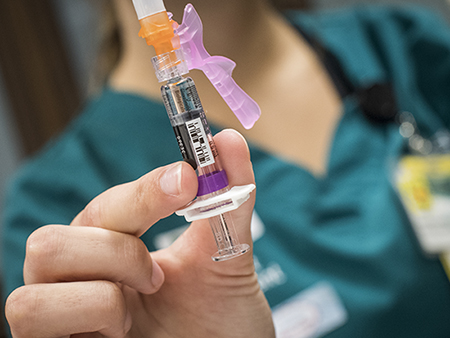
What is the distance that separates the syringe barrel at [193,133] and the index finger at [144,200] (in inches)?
0.4

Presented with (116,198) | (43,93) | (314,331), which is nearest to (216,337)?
(116,198)

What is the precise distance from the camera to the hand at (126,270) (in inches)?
11.0

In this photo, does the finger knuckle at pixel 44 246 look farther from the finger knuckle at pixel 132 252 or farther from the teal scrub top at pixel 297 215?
the teal scrub top at pixel 297 215

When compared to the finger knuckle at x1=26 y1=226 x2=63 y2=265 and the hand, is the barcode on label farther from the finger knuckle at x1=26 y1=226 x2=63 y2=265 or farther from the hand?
the finger knuckle at x1=26 y1=226 x2=63 y2=265

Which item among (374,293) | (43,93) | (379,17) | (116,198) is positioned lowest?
(374,293)

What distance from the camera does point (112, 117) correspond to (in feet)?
2.11

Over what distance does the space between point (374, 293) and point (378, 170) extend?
8.3 inches

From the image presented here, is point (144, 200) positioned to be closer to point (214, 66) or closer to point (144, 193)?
point (144, 193)

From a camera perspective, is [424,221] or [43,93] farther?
[43,93]

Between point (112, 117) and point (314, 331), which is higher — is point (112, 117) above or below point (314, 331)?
above

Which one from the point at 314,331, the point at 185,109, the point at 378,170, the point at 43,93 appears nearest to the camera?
the point at 185,109

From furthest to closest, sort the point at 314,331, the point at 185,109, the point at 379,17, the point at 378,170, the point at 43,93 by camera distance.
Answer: the point at 43,93 < the point at 379,17 < the point at 378,170 < the point at 314,331 < the point at 185,109

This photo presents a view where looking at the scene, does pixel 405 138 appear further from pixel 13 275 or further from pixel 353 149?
pixel 13 275

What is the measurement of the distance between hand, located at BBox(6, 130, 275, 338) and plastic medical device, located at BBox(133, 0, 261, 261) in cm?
Answer: 1
